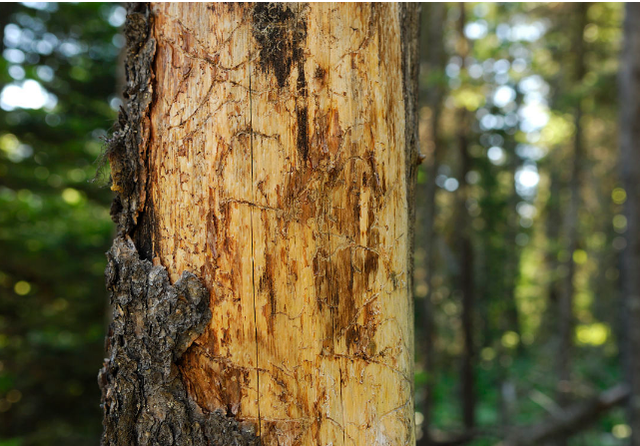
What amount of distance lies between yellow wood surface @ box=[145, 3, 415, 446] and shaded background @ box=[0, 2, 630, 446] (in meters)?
0.47

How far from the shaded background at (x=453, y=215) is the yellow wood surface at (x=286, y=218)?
18.4 inches

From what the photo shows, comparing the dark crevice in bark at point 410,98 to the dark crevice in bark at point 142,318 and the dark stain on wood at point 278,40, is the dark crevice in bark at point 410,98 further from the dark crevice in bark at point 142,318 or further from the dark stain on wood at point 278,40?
the dark crevice in bark at point 142,318

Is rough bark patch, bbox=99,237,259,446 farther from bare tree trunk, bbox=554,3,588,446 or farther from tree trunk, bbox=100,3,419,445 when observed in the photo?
bare tree trunk, bbox=554,3,588,446

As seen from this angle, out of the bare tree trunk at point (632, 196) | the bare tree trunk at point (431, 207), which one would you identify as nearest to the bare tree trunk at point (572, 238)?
the bare tree trunk at point (431, 207)

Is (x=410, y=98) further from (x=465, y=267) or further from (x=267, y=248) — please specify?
(x=465, y=267)

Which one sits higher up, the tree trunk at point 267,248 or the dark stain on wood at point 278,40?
the dark stain on wood at point 278,40

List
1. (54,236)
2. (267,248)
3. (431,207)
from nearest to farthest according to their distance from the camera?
(267,248) < (54,236) < (431,207)

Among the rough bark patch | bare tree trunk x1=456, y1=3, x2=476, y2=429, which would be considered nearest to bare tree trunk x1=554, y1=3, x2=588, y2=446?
bare tree trunk x1=456, y1=3, x2=476, y2=429

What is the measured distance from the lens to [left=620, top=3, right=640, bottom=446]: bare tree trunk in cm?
571

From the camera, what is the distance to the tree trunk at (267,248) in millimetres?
979

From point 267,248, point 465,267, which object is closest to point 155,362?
point 267,248

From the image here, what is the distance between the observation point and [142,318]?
3.32ft

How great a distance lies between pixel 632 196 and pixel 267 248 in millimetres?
6389

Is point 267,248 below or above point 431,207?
above
